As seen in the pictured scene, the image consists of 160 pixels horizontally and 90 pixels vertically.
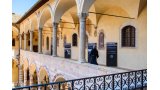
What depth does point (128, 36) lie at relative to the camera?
12.3 metres

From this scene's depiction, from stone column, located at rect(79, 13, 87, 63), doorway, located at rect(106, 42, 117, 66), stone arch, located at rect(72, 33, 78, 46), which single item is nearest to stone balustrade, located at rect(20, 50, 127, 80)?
stone column, located at rect(79, 13, 87, 63)

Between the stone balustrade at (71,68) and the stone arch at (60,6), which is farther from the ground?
the stone arch at (60,6)

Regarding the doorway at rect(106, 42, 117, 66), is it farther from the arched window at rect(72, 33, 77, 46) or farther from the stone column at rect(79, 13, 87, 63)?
the arched window at rect(72, 33, 77, 46)

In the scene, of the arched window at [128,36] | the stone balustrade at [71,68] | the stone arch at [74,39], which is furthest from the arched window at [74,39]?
the arched window at [128,36]

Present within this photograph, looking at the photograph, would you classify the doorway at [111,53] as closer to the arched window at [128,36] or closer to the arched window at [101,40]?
the arched window at [101,40]

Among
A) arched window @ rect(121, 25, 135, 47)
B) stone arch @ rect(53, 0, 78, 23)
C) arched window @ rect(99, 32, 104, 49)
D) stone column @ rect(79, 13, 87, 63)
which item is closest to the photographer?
stone column @ rect(79, 13, 87, 63)

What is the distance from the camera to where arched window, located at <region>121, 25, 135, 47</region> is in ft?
39.3

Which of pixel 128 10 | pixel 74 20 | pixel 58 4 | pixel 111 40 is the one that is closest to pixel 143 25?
pixel 128 10

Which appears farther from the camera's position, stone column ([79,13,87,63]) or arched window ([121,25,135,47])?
arched window ([121,25,135,47])

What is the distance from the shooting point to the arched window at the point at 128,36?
11985 millimetres
